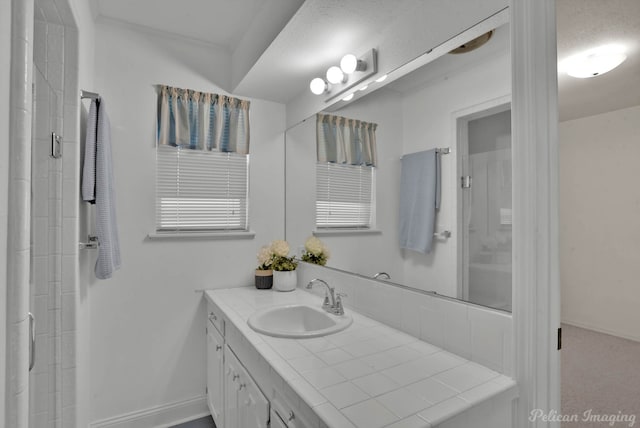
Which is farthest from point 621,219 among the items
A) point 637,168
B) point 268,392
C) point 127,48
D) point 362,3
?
point 127,48

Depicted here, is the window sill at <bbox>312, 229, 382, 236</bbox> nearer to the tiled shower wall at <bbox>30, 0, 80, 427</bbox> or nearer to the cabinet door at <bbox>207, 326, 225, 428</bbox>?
the cabinet door at <bbox>207, 326, 225, 428</bbox>

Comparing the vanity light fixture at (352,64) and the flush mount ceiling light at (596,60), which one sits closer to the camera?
the vanity light fixture at (352,64)

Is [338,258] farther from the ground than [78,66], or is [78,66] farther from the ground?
[78,66]

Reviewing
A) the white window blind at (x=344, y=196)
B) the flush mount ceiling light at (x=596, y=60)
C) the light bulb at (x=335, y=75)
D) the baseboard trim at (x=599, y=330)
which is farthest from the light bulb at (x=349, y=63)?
the baseboard trim at (x=599, y=330)

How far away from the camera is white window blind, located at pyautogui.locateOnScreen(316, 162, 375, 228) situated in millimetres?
1884

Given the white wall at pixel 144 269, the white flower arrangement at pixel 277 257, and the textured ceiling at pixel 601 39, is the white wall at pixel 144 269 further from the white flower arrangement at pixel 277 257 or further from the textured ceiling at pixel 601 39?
the textured ceiling at pixel 601 39

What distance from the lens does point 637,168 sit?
12.1ft

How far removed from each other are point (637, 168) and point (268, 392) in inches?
179

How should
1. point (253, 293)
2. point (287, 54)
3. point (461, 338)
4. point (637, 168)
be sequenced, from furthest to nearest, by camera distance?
1. point (637, 168)
2. point (253, 293)
3. point (287, 54)
4. point (461, 338)

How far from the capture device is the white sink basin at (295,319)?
1668mm

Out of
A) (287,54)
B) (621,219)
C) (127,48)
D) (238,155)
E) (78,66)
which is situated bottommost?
(621,219)

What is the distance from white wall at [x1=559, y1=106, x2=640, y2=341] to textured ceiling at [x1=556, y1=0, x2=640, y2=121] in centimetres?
55

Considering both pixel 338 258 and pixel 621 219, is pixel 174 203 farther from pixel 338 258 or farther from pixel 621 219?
pixel 621 219

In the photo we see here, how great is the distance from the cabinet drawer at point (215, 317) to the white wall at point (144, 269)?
0.46 feet
